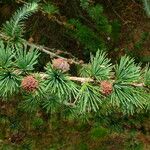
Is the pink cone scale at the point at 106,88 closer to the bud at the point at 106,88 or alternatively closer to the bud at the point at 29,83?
the bud at the point at 106,88

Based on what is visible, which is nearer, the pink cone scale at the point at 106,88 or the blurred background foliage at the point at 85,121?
the pink cone scale at the point at 106,88

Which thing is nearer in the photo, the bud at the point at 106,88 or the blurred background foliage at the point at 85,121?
the bud at the point at 106,88

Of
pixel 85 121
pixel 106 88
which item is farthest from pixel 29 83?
pixel 85 121

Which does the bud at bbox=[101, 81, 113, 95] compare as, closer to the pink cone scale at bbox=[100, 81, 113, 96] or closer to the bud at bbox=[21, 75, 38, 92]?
the pink cone scale at bbox=[100, 81, 113, 96]

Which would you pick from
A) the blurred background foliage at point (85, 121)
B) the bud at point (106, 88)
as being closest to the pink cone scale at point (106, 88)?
the bud at point (106, 88)

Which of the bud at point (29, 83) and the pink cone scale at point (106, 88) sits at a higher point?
the pink cone scale at point (106, 88)

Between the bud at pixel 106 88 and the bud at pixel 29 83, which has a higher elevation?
the bud at pixel 106 88

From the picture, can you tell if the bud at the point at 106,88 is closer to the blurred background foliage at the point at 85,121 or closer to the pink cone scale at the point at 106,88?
the pink cone scale at the point at 106,88

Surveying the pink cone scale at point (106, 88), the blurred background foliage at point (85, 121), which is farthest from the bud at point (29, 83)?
the blurred background foliage at point (85, 121)

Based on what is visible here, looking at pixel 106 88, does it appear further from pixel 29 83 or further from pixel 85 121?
pixel 85 121

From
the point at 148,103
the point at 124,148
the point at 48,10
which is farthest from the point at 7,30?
the point at 124,148
